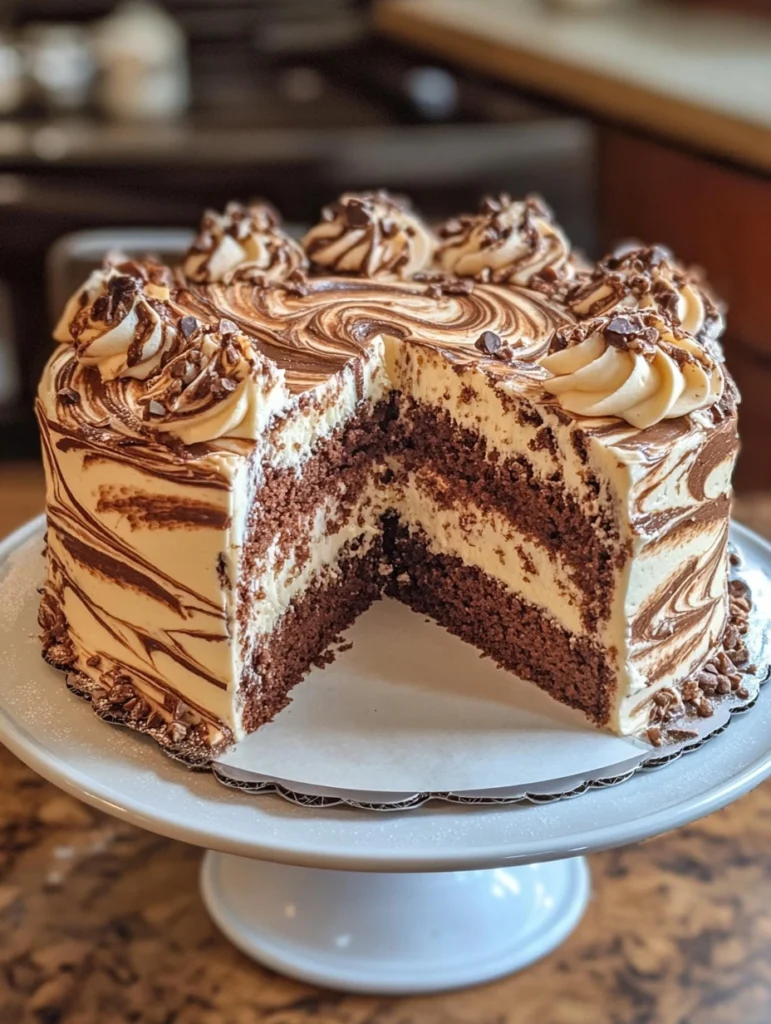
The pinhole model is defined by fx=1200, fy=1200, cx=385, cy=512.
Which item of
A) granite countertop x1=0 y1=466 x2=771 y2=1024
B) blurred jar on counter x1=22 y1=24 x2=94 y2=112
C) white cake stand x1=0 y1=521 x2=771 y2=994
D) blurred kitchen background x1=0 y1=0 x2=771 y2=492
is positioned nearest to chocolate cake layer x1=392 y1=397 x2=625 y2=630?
white cake stand x1=0 y1=521 x2=771 y2=994

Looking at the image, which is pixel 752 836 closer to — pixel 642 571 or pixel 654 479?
pixel 642 571

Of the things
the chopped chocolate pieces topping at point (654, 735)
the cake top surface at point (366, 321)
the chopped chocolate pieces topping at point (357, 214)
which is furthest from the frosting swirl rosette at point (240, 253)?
the chopped chocolate pieces topping at point (654, 735)

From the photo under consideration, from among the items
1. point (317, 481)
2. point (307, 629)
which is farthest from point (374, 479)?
point (307, 629)

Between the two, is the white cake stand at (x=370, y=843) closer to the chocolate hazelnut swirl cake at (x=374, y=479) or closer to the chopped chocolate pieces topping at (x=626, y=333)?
the chocolate hazelnut swirl cake at (x=374, y=479)

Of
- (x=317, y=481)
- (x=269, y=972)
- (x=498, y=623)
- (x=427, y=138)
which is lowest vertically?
(x=269, y=972)

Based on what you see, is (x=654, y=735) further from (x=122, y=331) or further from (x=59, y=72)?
(x=59, y=72)

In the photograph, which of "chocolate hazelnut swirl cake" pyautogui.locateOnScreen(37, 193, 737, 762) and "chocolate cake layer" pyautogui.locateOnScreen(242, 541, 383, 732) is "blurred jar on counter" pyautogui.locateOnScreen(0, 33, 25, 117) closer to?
"chocolate hazelnut swirl cake" pyautogui.locateOnScreen(37, 193, 737, 762)
